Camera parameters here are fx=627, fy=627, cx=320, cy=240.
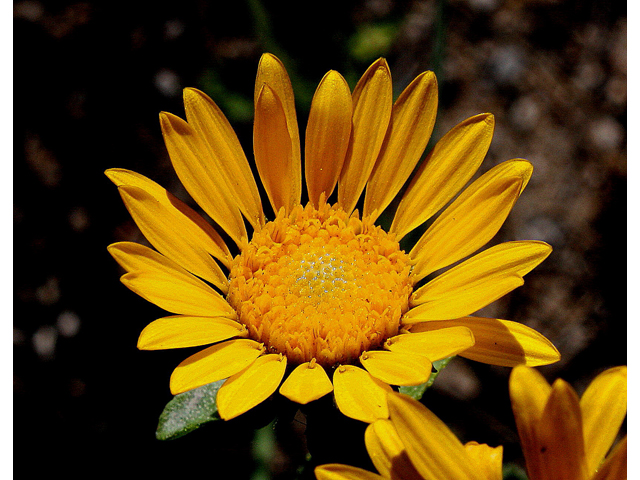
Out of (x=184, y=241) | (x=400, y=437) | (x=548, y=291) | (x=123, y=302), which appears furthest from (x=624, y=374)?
(x=123, y=302)

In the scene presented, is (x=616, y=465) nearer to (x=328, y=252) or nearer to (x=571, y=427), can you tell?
(x=571, y=427)

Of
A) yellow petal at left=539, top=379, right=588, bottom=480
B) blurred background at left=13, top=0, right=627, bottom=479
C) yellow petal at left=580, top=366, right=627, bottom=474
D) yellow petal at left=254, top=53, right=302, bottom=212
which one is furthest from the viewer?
blurred background at left=13, top=0, right=627, bottom=479

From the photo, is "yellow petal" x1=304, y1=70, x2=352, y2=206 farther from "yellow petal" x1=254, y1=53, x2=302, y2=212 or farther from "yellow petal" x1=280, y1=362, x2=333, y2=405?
"yellow petal" x1=280, y1=362, x2=333, y2=405

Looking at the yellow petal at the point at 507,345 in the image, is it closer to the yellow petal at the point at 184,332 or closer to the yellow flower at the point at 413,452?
the yellow flower at the point at 413,452

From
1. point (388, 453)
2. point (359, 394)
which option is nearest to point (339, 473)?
point (388, 453)

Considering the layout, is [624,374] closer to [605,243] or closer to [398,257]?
[398,257]

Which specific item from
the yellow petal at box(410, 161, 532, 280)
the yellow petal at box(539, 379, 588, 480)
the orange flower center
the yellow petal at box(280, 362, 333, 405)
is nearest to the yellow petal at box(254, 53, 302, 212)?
the orange flower center

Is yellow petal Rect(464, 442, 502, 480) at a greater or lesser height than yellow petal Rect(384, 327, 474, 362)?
lesser
